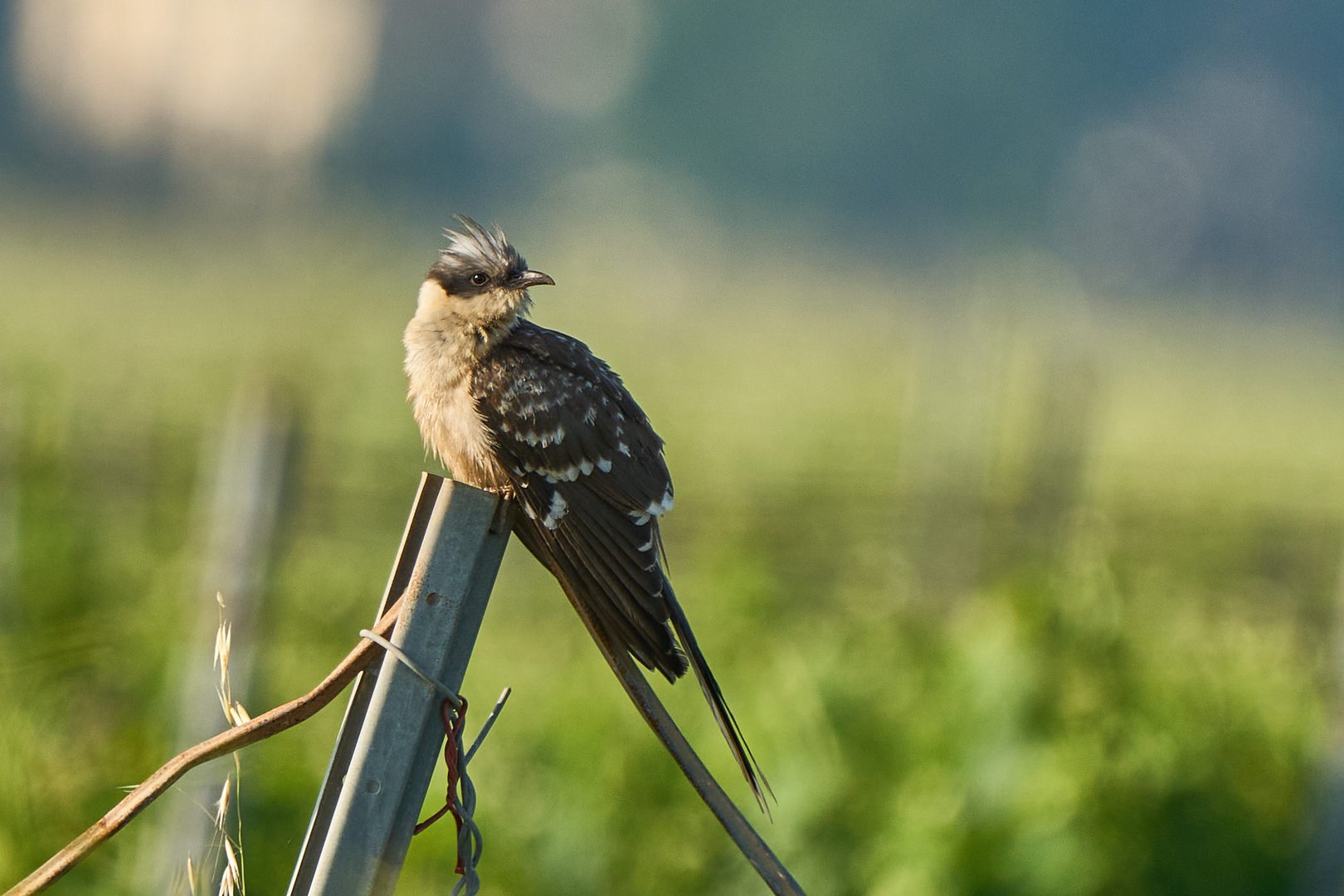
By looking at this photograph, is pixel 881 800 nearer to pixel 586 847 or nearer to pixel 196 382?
pixel 586 847

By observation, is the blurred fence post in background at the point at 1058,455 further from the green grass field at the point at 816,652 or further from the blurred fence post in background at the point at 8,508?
the blurred fence post in background at the point at 8,508

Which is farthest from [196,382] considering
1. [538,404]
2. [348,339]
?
[538,404]

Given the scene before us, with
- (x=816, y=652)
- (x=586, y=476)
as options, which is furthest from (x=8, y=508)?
(x=586, y=476)

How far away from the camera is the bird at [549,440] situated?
10.8 ft

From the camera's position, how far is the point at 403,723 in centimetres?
248

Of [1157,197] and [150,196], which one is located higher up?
[1157,197]

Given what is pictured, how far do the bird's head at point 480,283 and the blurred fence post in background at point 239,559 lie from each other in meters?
0.88

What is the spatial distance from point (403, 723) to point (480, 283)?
7.91 feet

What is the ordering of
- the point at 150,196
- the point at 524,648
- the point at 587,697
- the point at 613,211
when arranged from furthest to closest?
the point at 613,211 < the point at 150,196 < the point at 524,648 < the point at 587,697

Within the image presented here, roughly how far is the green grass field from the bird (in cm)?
83

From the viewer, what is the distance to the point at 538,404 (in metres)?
4.18

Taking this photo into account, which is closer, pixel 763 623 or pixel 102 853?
pixel 102 853

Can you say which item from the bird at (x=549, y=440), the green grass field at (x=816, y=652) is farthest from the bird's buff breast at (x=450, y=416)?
the green grass field at (x=816, y=652)

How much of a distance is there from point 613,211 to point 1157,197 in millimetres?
54773
